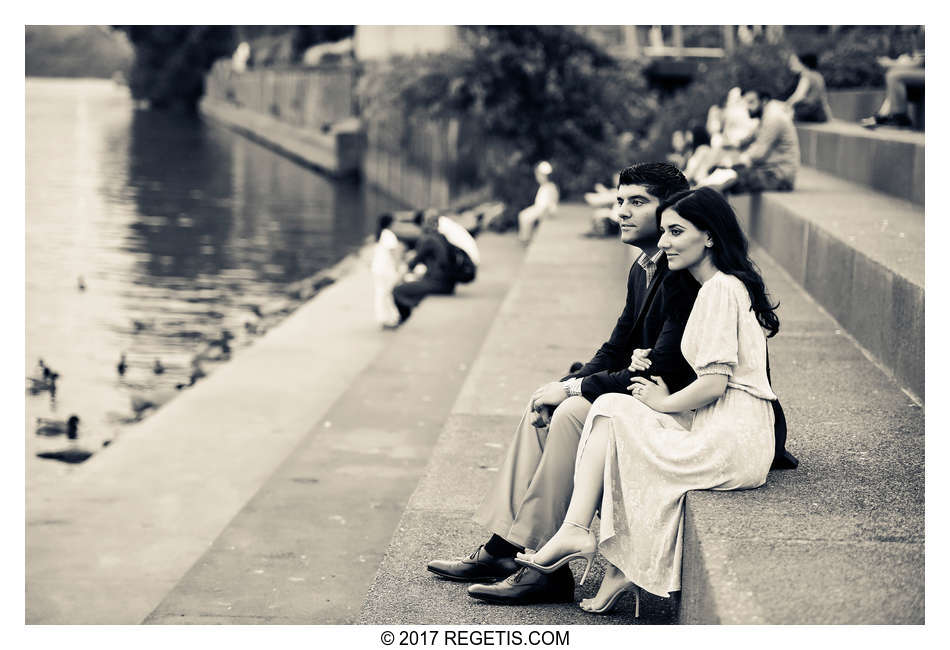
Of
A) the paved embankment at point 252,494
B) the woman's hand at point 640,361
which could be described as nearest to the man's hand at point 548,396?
the woman's hand at point 640,361

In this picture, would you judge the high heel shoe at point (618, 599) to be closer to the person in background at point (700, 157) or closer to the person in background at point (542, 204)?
the person in background at point (700, 157)

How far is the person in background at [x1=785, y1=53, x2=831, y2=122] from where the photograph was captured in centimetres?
1456

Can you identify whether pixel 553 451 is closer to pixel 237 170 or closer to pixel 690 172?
pixel 690 172

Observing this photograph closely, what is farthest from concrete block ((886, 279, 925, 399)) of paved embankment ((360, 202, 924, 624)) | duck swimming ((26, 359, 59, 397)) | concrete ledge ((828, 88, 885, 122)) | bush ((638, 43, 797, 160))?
bush ((638, 43, 797, 160))

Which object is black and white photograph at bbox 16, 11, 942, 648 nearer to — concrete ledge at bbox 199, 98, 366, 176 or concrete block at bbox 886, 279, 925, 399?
concrete block at bbox 886, 279, 925, 399

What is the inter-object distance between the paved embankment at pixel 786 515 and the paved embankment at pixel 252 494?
655mm

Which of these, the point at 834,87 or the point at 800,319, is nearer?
the point at 800,319

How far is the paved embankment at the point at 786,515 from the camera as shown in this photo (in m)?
3.28

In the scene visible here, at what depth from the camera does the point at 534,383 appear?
7098mm

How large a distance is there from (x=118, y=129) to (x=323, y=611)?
2171 inches

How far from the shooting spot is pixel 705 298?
3803 millimetres

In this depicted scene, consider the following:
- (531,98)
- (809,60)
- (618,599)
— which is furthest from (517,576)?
(531,98)

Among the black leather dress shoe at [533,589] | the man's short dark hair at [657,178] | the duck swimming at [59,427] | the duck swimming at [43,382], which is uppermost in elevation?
the man's short dark hair at [657,178]
